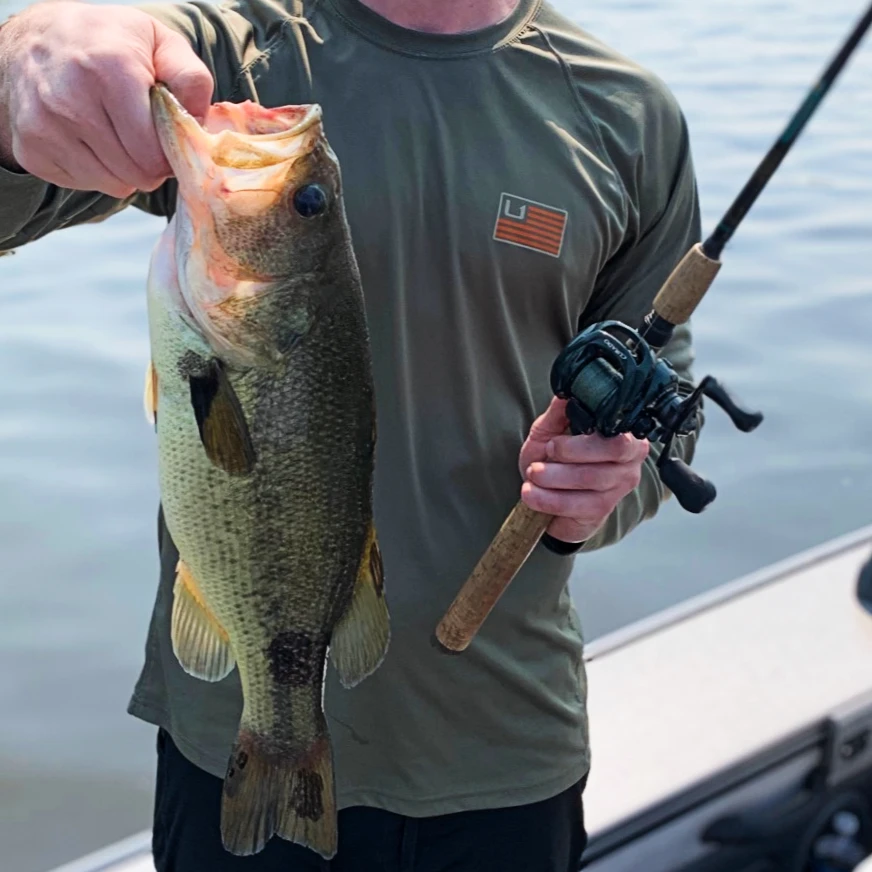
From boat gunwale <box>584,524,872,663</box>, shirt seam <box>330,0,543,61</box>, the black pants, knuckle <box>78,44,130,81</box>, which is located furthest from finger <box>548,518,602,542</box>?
boat gunwale <box>584,524,872,663</box>

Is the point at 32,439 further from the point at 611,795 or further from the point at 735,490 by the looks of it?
the point at 611,795

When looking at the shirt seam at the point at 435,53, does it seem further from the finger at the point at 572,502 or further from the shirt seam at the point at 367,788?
the shirt seam at the point at 367,788

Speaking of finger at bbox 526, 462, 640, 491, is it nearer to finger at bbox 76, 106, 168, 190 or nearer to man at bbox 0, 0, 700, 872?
man at bbox 0, 0, 700, 872

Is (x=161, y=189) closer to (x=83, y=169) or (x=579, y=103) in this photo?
(x=83, y=169)

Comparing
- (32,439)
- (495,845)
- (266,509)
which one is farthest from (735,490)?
(266,509)

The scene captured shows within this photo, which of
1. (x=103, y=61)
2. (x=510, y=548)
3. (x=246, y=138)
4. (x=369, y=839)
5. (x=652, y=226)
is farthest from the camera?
(x=652, y=226)

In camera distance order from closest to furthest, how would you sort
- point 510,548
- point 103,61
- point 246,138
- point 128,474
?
point 103,61
point 246,138
point 510,548
point 128,474

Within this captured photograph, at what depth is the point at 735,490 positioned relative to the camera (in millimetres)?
4438

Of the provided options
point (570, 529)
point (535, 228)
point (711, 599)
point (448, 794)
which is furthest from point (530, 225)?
point (711, 599)

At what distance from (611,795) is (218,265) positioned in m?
1.44

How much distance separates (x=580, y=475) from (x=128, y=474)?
10.0ft

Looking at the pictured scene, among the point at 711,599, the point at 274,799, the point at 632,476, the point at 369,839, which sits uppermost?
the point at 632,476

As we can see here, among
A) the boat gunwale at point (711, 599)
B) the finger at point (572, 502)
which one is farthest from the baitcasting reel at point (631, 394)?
the boat gunwale at point (711, 599)

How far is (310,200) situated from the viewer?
1.33 m
